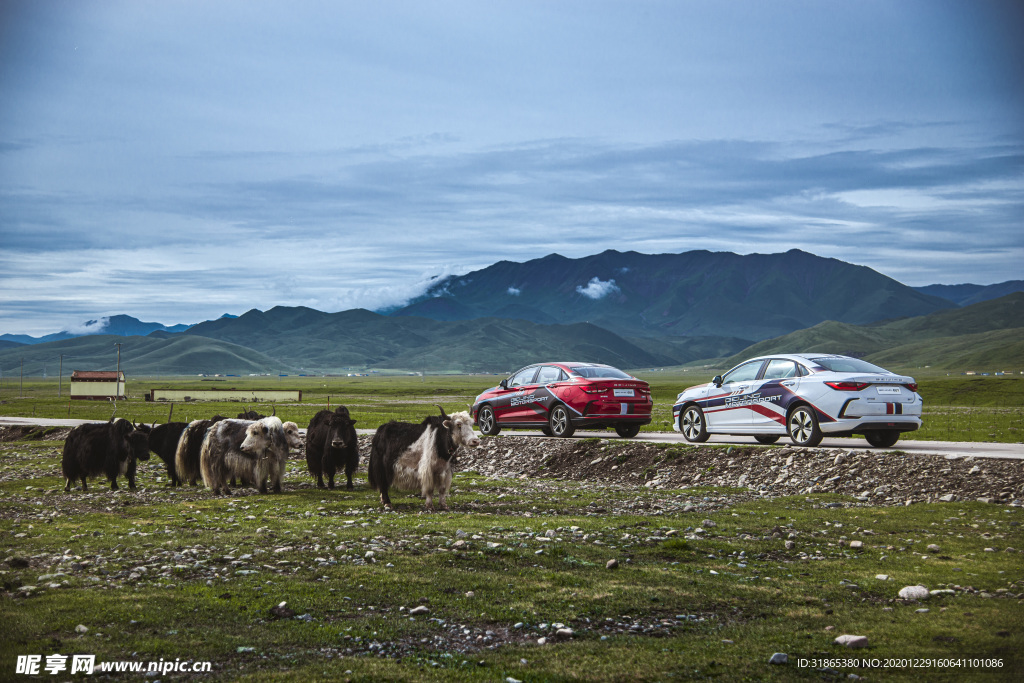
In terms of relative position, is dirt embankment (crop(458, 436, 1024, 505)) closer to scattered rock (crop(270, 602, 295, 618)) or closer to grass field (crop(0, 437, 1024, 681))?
grass field (crop(0, 437, 1024, 681))

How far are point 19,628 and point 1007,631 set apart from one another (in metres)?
9.18

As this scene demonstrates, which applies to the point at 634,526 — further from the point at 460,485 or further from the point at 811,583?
the point at 460,485

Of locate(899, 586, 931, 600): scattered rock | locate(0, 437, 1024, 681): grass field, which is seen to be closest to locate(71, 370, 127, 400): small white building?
locate(0, 437, 1024, 681): grass field

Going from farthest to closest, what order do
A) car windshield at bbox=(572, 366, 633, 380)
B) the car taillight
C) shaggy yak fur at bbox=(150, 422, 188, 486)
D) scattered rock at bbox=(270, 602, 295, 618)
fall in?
car windshield at bbox=(572, 366, 633, 380) < shaggy yak fur at bbox=(150, 422, 188, 486) < the car taillight < scattered rock at bbox=(270, 602, 295, 618)

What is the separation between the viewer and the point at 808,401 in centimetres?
2027

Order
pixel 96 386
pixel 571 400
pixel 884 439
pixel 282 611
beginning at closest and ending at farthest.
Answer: pixel 282 611 < pixel 884 439 < pixel 571 400 < pixel 96 386

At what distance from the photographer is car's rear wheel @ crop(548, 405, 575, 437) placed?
84.6 feet

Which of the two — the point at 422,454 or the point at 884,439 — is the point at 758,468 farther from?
the point at 422,454

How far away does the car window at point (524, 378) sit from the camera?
2791 centimetres

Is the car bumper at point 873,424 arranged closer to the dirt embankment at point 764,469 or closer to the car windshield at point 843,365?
the dirt embankment at point 764,469

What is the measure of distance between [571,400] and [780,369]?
22.2 feet

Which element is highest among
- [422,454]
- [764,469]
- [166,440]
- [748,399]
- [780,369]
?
[780,369]

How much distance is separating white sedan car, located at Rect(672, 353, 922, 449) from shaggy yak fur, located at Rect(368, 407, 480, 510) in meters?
9.88

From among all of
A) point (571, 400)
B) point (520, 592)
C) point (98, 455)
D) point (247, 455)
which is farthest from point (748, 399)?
point (98, 455)
